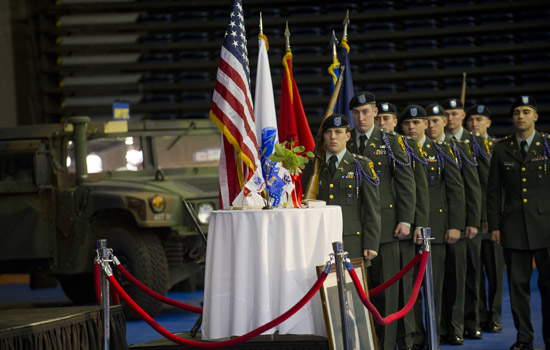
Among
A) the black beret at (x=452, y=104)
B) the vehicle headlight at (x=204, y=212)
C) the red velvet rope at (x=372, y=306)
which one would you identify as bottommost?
the red velvet rope at (x=372, y=306)

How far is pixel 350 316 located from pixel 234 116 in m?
1.29

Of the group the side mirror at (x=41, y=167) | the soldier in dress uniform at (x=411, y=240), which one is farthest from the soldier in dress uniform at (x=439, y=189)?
the side mirror at (x=41, y=167)

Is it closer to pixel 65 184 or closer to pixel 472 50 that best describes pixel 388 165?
pixel 65 184

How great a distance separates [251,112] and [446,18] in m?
8.24

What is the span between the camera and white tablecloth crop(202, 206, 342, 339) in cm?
438

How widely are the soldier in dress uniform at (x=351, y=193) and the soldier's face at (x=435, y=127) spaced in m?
1.44

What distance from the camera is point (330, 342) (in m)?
4.31

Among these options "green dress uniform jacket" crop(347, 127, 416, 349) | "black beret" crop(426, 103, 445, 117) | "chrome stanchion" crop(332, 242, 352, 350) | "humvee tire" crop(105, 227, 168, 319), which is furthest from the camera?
"humvee tire" crop(105, 227, 168, 319)

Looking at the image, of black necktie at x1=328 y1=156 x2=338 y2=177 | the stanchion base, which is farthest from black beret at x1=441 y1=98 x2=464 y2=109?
the stanchion base

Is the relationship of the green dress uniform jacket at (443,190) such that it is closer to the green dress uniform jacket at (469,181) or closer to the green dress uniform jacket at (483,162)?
the green dress uniform jacket at (469,181)

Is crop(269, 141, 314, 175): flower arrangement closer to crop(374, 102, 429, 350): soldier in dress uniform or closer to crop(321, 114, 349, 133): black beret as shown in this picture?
crop(321, 114, 349, 133): black beret

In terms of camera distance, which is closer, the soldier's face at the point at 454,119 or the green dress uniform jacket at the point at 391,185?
the green dress uniform jacket at the point at 391,185

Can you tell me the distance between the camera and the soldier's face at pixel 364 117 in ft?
18.9

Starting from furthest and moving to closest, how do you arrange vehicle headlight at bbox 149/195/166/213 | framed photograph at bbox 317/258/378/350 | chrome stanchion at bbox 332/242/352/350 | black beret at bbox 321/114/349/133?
vehicle headlight at bbox 149/195/166/213 → black beret at bbox 321/114/349/133 → framed photograph at bbox 317/258/378/350 → chrome stanchion at bbox 332/242/352/350
